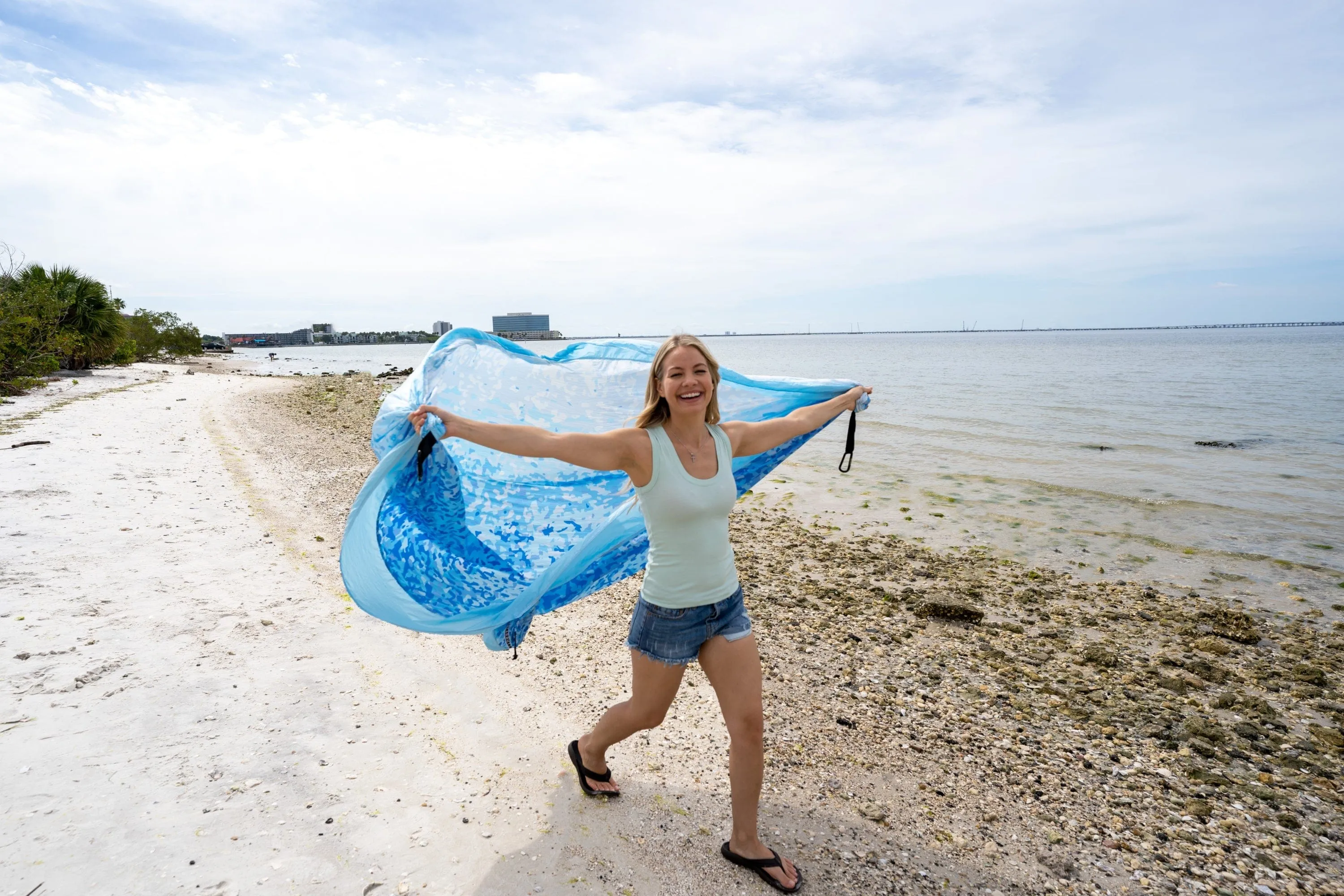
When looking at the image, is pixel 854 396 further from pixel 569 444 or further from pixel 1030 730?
pixel 1030 730

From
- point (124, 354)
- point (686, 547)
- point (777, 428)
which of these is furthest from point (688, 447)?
point (124, 354)

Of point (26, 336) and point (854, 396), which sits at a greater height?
point (26, 336)

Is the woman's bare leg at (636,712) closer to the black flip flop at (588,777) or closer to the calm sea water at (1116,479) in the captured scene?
the black flip flop at (588,777)

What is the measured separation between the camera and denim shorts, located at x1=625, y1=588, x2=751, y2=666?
9.85ft

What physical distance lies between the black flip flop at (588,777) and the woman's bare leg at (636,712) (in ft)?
0.04

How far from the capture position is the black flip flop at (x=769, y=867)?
310 centimetres

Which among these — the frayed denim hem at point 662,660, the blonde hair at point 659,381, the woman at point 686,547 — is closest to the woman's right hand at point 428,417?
the woman at point 686,547

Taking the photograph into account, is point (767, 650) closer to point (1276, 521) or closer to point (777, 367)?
point (1276, 521)

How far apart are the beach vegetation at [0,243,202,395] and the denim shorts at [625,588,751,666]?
24858 millimetres

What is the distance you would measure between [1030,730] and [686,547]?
3.11 meters

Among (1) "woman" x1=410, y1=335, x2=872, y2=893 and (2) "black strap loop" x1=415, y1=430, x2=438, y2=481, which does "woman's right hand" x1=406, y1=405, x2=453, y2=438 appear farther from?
(2) "black strap loop" x1=415, y1=430, x2=438, y2=481

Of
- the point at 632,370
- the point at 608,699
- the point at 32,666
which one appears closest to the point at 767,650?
the point at 608,699

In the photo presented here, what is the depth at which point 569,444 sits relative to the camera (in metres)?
2.97

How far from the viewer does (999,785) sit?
4.00 metres
